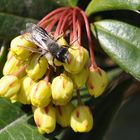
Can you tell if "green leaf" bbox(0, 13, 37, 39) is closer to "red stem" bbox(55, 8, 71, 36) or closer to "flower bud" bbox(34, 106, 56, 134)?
"red stem" bbox(55, 8, 71, 36)

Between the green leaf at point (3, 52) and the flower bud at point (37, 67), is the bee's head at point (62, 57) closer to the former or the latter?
the flower bud at point (37, 67)

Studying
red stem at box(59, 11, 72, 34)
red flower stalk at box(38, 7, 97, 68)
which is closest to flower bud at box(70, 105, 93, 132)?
red flower stalk at box(38, 7, 97, 68)

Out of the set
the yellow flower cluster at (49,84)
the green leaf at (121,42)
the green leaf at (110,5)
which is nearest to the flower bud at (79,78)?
the yellow flower cluster at (49,84)

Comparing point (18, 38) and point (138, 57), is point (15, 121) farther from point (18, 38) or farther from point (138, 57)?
point (138, 57)

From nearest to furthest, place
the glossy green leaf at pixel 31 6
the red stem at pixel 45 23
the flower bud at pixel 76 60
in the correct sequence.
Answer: the flower bud at pixel 76 60 < the red stem at pixel 45 23 < the glossy green leaf at pixel 31 6

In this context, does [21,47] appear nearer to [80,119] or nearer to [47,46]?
[47,46]

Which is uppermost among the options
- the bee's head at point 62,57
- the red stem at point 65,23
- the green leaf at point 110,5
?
the green leaf at point 110,5
